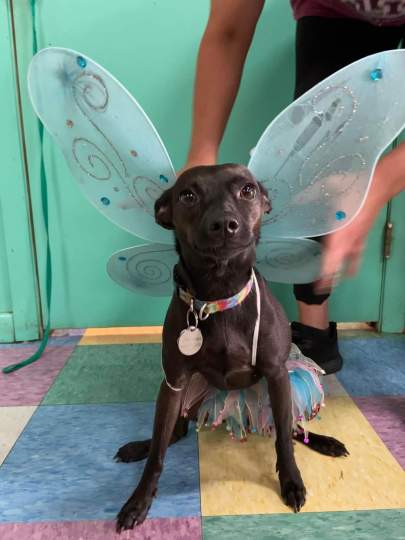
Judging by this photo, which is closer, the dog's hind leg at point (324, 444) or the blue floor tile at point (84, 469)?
the blue floor tile at point (84, 469)

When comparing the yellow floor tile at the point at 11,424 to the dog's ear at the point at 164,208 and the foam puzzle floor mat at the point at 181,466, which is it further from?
the dog's ear at the point at 164,208

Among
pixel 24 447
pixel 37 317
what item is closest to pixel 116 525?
pixel 24 447

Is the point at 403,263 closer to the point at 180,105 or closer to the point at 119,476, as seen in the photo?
the point at 180,105

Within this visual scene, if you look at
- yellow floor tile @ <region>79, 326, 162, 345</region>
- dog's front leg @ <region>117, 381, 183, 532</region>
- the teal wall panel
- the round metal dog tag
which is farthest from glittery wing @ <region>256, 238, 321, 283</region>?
the teal wall panel

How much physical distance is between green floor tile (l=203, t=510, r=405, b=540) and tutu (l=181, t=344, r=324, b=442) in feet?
0.73

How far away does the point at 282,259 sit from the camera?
3.65 ft

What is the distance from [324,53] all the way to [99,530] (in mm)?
1237

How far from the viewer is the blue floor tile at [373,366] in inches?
54.4

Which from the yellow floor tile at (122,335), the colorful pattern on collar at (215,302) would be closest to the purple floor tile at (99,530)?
the colorful pattern on collar at (215,302)

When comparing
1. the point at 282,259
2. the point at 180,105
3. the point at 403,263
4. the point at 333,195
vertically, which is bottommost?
the point at 403,263

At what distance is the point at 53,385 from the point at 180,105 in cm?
98

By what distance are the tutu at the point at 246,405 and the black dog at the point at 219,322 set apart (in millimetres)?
92

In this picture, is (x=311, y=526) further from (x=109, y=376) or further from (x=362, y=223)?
(x=109, y=376)

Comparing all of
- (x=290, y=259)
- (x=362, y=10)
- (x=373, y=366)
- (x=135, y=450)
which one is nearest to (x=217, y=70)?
(x=362, y=10)
